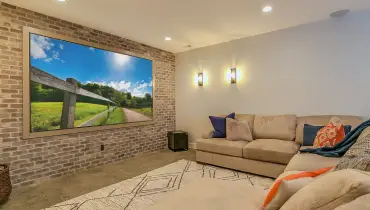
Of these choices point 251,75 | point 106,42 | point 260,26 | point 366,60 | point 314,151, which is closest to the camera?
point 314,151

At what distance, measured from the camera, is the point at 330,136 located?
259 centimetres

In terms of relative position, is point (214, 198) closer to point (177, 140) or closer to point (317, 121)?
point (317, 121)

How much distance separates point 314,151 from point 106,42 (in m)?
3.83

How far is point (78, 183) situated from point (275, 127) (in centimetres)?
328

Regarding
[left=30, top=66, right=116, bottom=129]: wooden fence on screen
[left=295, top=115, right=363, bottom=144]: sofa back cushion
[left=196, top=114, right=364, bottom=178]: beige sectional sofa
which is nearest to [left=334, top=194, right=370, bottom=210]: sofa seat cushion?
[left=196, top=114, right=364, bottom=178]: beige sectional sofa

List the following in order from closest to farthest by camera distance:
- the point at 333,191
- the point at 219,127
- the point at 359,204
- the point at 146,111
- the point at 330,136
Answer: the point at 359,204, the point at 333,191, the point at 330,136, the point at 219,127, the point at 146,111

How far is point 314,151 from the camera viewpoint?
2551 mm

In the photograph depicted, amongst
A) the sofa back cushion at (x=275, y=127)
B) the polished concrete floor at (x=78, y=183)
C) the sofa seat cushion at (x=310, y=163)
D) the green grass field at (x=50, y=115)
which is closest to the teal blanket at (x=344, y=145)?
the sofa seat cushion at (x=310, y=163)

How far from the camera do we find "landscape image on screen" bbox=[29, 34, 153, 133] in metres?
2.98

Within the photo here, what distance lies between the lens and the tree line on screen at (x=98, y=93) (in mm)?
2957

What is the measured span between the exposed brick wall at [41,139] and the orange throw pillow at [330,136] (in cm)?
329

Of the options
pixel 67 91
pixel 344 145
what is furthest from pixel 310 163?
pixel 67 91

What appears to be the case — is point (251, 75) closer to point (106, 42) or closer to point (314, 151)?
point (314, 151)

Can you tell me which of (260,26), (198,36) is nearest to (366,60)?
(260,26)
